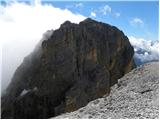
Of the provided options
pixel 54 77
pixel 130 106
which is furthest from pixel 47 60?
pixel 130 106

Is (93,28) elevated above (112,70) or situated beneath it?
elevated above

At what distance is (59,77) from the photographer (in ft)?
179

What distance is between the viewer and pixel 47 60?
5631 centimetres

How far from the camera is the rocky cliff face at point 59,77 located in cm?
5172

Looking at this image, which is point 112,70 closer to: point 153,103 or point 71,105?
point 71,105

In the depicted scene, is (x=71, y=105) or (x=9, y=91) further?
(x=9, y=91)

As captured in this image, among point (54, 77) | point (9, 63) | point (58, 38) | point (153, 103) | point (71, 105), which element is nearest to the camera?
point (153, 103)

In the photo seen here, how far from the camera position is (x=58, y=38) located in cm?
5778

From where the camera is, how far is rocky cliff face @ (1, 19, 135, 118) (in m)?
51.7

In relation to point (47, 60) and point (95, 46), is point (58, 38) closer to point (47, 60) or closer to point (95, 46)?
point (47, 60)

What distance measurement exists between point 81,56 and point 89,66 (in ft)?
7.03

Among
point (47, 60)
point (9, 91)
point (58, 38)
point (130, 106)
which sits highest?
point (58, 38)

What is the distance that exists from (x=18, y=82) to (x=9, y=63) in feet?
24.9

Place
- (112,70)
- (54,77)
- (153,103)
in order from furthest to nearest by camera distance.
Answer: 1. (112,70)
2. (54,77)
3. (153,103)
